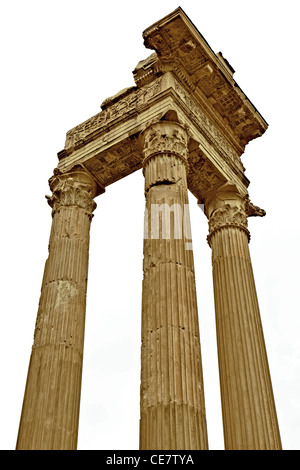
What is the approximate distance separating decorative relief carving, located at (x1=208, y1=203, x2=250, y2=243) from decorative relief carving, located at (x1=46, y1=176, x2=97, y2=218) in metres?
5.18

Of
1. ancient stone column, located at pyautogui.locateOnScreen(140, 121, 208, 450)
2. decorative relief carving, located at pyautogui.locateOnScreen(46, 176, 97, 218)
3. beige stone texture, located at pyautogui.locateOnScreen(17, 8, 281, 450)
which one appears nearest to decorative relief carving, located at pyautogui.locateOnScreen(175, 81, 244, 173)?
beige stone texture, located at pyautogui.locateOnScreen(17, 8, 281, 450)

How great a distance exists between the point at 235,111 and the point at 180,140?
19.6 ft

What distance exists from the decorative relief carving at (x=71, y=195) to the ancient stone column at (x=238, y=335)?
529 centimetres

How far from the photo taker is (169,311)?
16.8 m

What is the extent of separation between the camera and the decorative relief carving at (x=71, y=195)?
2386 cm

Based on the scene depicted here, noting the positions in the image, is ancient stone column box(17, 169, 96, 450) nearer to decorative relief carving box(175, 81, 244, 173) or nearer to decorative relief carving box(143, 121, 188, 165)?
decorative relief carving box(143, 121, 188, 165)

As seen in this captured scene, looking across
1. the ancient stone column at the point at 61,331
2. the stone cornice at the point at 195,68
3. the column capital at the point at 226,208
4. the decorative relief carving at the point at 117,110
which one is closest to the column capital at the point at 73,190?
the ancient stone column at the point at 61,331

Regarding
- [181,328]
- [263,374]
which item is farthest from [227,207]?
[181,328]

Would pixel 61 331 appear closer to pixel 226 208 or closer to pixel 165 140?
pixel 165 140

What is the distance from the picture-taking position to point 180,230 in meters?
19.1

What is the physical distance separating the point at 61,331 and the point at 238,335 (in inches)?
249

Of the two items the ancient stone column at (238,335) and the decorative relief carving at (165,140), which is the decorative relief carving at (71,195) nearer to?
the decorative relief carving at (165,140)

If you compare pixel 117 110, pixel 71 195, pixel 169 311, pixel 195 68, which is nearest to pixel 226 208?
pixel 195 68
